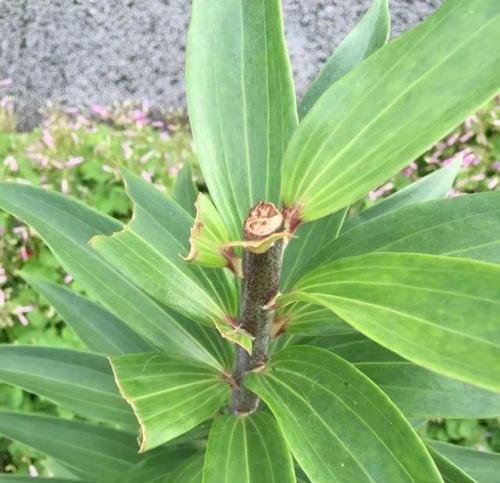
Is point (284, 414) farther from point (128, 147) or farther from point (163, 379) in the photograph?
point (128, 147)

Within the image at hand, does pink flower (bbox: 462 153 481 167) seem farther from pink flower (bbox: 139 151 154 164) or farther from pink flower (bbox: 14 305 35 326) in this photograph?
pink flower (bbox: 14 305 35 326)

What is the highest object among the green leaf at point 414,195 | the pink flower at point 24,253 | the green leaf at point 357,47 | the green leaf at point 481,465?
A: the pink flower at point 24,253

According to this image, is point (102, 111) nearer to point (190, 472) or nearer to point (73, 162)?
point (73, 162)

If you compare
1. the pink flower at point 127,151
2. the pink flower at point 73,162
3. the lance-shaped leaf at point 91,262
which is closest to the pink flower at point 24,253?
the pink flower at point 73,162

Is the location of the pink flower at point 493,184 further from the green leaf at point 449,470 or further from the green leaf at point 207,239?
the green leaf at point 207,239

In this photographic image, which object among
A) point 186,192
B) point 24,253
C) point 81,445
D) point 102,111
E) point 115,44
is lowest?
point 81,445

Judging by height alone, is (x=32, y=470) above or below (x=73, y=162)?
below

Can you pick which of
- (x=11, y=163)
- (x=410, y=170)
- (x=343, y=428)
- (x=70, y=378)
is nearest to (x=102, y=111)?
(x=11, y=163)

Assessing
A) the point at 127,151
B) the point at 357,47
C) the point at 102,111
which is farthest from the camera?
the point at 102,111
